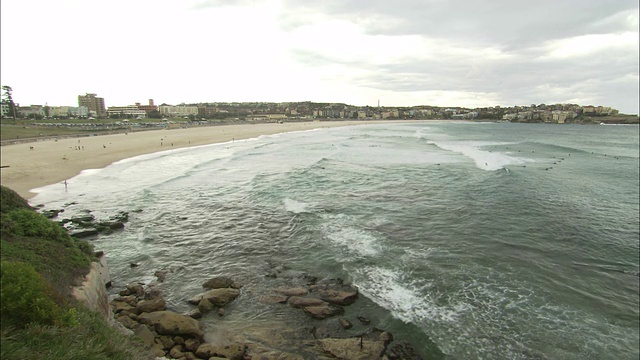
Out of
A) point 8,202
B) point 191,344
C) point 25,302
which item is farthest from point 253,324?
point 8,202

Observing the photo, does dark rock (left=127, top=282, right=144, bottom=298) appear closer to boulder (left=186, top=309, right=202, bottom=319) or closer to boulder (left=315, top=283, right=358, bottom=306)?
boulder (left=186, top=309, right=202, bottom=319)

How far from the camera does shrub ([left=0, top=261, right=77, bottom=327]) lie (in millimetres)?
4844

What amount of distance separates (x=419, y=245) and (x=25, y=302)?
14.3 metres

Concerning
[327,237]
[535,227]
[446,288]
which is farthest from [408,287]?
[535,227]

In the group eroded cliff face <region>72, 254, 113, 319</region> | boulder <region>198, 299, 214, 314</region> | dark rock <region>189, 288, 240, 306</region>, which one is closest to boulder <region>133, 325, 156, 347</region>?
eroded cliff face <region>72, 254, 113, 319</region>

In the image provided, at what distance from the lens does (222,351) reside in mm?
8422

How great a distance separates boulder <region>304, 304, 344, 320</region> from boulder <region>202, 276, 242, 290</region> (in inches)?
120

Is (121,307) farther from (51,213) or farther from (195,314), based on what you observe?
(51,213)

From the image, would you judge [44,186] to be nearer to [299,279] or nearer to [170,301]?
[170,301]

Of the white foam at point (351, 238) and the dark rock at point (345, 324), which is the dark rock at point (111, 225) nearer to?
the white foam at point (351, 238)

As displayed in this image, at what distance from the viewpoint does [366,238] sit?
1661 centimetres

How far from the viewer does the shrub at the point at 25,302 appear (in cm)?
484

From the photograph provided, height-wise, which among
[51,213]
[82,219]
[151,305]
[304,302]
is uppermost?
[51,213]

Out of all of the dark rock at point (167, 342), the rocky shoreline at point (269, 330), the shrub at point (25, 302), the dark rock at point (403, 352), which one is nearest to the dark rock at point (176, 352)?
the rocky shoreline at point (269, 330)
